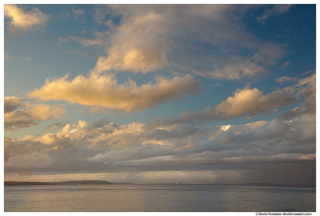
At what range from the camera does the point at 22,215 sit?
82250 mm

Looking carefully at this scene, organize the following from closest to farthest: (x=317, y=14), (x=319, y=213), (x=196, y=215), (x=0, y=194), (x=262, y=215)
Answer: (x=317, y=14) → (x=0, y=194) → (x=319, y=213) → (x=262, y=215) → (x=196, y=215)

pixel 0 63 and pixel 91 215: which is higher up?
pixel 0 63

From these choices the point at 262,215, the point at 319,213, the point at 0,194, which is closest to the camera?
the point at 0,194

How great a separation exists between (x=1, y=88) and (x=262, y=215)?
227ft

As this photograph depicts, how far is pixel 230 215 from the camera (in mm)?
71250

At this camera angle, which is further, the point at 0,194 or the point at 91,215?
the point at 91,215

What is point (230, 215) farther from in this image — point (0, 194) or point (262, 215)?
point (0, 194)

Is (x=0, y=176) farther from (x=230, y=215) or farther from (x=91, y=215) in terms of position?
(x=230, y=215)

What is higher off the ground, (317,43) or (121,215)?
(317,43)

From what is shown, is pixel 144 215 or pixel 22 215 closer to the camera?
pixel 144 215

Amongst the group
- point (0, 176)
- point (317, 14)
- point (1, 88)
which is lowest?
point (0, 176)

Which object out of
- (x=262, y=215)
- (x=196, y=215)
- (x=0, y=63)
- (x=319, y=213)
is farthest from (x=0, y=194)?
(x=319, y=213)

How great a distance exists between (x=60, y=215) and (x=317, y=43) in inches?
2973

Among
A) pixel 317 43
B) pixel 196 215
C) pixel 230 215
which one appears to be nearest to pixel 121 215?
pixel 196 215
